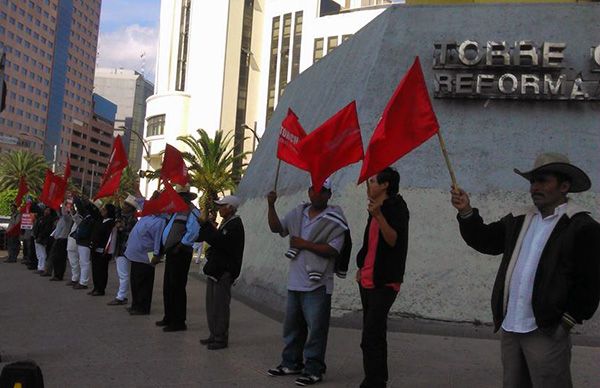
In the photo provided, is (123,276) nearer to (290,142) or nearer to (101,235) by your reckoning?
(101,235)

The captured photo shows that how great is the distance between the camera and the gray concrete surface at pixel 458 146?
27.9 ft

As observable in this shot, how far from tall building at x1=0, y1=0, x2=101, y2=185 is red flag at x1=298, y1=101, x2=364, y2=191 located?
384ft

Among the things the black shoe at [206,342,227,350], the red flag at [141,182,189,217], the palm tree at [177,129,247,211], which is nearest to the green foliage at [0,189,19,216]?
the palm tree at [177,129,247,211]

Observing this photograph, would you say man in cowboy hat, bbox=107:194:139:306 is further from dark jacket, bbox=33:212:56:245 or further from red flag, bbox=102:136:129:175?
dark jacket, bbox=33:212:56:245

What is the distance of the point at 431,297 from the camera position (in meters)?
8.43

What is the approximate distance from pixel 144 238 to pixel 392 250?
5.63 m

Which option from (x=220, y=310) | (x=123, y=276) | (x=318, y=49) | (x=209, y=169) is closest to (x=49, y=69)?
(x=318, y=49)

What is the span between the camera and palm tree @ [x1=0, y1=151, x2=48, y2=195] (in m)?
64.1

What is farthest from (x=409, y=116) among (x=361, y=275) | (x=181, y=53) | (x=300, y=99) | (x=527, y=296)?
(x=181, y=53)

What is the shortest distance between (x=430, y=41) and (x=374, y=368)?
6378mm

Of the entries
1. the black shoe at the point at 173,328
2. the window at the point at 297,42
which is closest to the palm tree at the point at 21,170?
the window at the point at 297,42

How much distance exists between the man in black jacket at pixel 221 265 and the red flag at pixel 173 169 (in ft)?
8.46

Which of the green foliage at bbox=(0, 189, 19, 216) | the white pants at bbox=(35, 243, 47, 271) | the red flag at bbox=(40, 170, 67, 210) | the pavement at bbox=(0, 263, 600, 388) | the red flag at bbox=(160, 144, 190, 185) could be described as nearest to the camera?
the pavement at bbox=(0, 263, 600, 388)

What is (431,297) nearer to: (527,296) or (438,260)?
(438,260)
